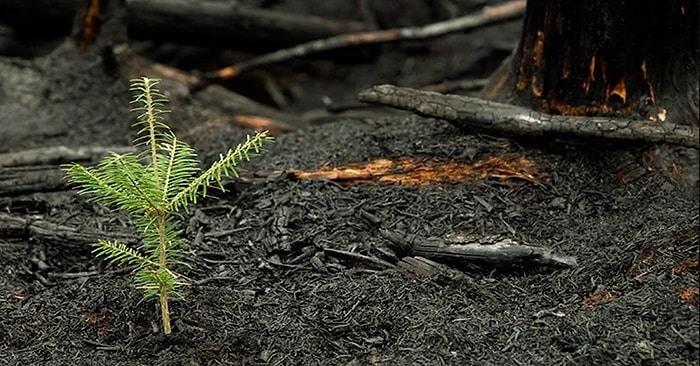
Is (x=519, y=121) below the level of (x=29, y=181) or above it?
above

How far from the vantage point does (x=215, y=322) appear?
252 cm

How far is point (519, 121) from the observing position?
317cm

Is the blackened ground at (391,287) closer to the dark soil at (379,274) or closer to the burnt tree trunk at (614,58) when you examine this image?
the dark soil at (379,274)

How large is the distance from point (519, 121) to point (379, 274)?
0.82m

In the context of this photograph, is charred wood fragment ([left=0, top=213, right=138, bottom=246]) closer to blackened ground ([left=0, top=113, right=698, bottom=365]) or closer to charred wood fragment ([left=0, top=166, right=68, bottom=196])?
blackened ground ([left=0, top=113, right=698, bottom=365])

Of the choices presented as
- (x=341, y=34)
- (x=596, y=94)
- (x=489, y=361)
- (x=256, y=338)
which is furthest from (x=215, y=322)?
(x=341, y=34)

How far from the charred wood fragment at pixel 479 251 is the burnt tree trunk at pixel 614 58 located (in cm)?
73

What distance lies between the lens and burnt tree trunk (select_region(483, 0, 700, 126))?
3.14m

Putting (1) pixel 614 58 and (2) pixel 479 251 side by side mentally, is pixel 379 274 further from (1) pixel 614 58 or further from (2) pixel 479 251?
(1) pixel 614 58

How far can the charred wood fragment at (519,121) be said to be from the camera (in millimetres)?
3004

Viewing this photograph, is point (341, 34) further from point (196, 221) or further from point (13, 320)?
point (13, 320)

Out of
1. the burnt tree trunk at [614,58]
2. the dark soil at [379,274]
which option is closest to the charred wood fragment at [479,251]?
the dark soil at [379,274]

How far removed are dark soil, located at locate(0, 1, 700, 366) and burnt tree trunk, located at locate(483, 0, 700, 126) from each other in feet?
0.65

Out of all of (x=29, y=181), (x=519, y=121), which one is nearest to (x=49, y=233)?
(x=29, y=181)
